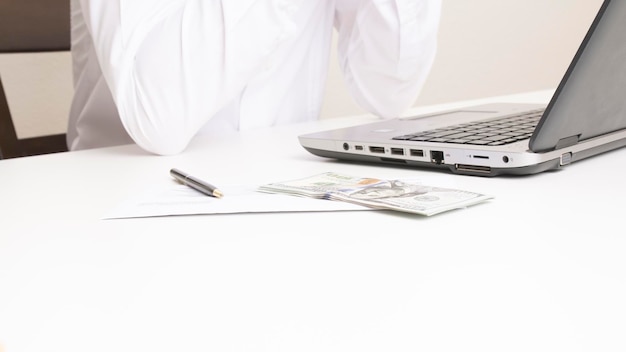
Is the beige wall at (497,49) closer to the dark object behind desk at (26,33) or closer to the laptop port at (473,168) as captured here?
the dark object behind desk at (26,33)

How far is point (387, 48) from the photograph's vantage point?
111 centimetres

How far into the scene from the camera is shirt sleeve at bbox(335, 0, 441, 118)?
42.3 inches

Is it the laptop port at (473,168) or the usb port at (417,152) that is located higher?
the usb port at (417,152)

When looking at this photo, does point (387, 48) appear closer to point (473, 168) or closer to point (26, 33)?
point (473, 168)

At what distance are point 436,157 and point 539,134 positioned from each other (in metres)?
0.12

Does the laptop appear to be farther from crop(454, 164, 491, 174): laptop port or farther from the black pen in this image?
the black pen

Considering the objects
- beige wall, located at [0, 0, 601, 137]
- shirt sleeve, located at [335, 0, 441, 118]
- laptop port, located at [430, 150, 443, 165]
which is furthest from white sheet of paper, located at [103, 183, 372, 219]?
beige wall, located at [0, 0, 601, 137]

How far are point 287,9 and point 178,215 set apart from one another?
49 centimetres

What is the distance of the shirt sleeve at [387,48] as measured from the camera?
3.52 ft

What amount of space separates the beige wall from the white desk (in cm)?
199

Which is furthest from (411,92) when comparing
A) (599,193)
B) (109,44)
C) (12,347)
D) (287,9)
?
(12,347)

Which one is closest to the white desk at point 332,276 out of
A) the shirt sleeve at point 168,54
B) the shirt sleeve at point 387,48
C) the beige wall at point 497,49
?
the shirt sleeve at point 168,54

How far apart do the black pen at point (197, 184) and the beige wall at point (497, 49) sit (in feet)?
6.02

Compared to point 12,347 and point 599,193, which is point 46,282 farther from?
point 599,193
